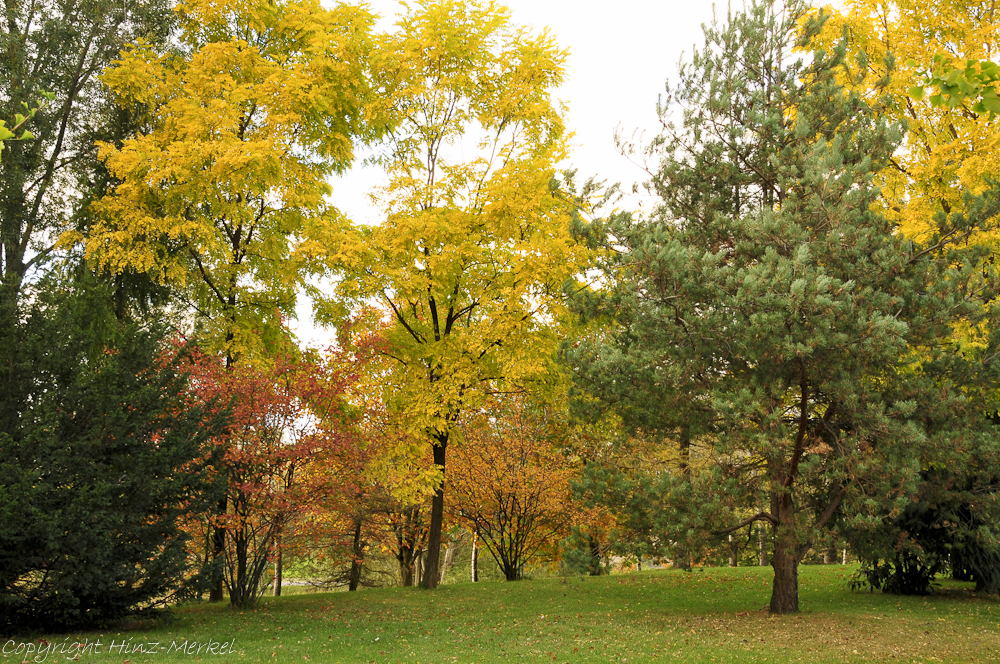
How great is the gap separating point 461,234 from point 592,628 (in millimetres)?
7850

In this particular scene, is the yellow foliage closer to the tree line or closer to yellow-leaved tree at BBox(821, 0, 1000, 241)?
the tree line

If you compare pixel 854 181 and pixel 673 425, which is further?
pixel 673 425

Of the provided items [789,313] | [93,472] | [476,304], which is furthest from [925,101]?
[93,472]

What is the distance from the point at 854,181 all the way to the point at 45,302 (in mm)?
12179

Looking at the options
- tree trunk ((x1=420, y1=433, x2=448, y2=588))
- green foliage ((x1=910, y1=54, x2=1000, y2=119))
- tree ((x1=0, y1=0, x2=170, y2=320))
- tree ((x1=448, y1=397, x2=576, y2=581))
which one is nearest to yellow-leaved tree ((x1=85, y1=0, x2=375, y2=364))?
tree ((x1=0, y1=0, x2=170, y2=320))

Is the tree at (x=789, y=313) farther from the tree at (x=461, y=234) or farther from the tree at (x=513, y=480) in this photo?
the tree at (x=513, y=480)

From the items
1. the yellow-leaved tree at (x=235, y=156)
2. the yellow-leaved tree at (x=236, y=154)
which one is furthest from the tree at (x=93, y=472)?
the yellow-leaved tree at (x=236, y=154)

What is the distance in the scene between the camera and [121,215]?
556 inches

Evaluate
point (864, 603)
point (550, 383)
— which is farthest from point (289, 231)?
point (864, 603)

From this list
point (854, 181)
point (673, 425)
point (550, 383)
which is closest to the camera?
point (854, 181)

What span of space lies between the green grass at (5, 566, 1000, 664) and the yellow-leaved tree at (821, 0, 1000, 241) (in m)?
6.54

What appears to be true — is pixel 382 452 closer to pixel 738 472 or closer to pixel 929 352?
pixel 738 472

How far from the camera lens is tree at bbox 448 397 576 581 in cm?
1728

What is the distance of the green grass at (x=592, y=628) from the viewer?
9211 millimetres
